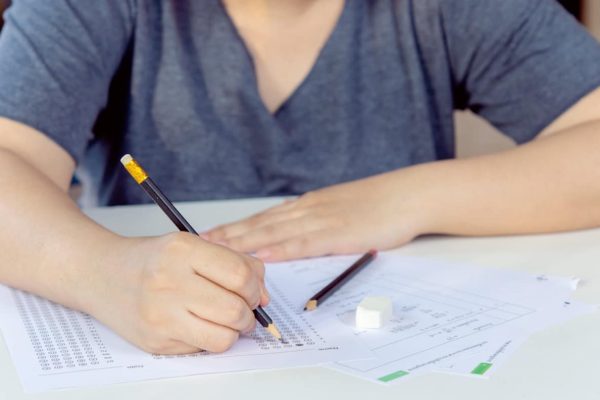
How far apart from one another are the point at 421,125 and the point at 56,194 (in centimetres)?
60

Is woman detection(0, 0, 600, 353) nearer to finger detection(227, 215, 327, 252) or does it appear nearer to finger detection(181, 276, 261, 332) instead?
finger detection(227, 215, 327, 252)

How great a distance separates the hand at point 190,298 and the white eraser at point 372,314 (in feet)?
0.25

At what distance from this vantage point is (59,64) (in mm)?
1021

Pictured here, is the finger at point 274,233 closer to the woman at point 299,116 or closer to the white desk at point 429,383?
the woman at point 299,116

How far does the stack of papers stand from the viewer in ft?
2.05

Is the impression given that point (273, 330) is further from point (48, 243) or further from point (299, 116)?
point (299, 116)

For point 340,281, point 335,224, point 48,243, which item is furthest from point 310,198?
point 48,243

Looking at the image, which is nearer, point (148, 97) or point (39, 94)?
point (39, 94)

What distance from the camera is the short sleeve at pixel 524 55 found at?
114cm

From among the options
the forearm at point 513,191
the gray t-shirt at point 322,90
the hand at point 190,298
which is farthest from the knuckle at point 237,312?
the gray t-shirt at point 322,90

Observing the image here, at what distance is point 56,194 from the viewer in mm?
849

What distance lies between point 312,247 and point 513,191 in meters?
0.24

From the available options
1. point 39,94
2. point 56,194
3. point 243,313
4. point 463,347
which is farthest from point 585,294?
point 39,94

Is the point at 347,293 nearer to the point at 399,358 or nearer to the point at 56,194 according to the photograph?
the point at 399,358
